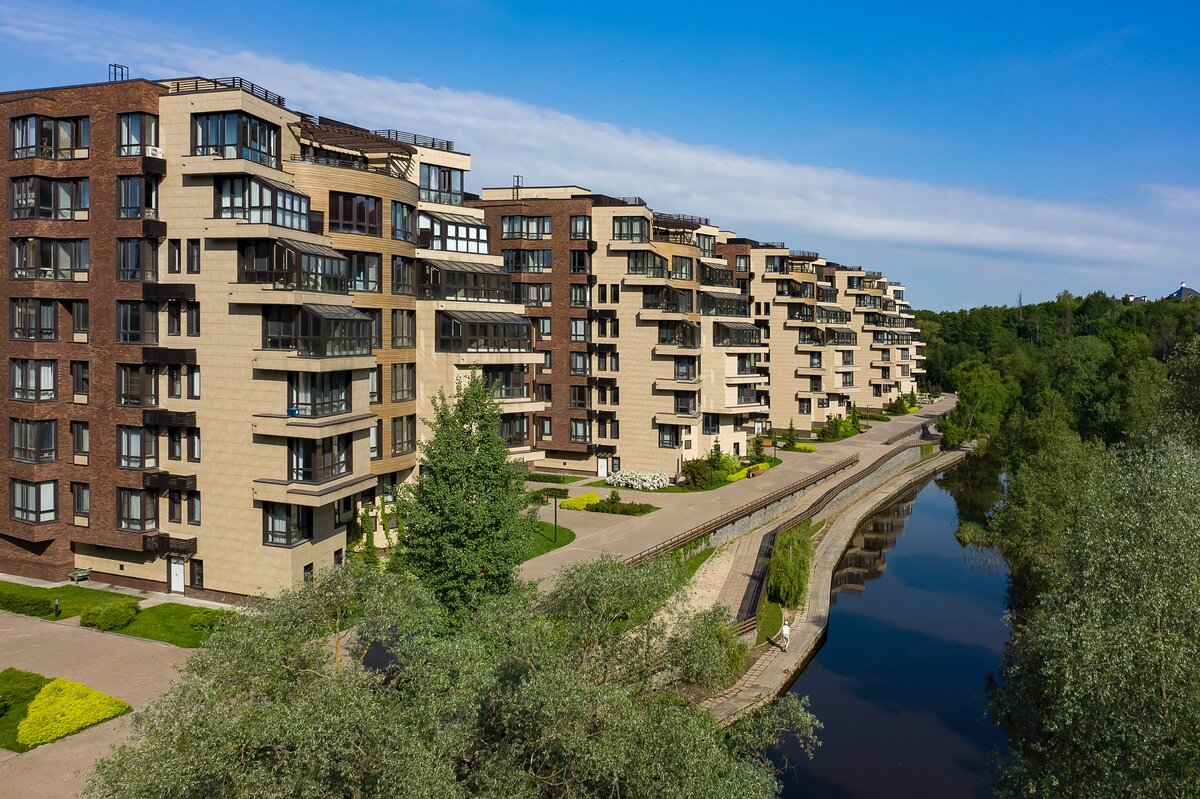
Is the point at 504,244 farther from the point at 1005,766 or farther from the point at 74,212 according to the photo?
the point at 1005,766

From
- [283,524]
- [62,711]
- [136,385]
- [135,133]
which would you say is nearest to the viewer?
[62,711]

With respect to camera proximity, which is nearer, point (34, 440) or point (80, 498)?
point (34, 440)

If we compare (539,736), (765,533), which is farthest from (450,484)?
(765,533)

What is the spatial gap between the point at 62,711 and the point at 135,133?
83.8ft

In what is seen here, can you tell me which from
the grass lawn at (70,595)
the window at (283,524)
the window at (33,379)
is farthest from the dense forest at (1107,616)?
the window at (33,379)

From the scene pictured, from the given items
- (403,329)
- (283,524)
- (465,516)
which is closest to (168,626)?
(283,524)

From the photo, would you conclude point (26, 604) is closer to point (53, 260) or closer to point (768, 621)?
point (53, 260)

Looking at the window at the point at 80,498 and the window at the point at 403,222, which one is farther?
the window at the point at 403,222

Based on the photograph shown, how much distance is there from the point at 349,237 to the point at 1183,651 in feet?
124

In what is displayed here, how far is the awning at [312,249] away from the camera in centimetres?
3594

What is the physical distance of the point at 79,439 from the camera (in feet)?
132

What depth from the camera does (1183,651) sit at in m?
19.5

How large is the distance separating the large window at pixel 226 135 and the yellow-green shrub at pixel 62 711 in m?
22.9

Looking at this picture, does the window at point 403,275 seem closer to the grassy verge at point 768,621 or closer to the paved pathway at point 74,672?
the paved pathway at point 74,672
